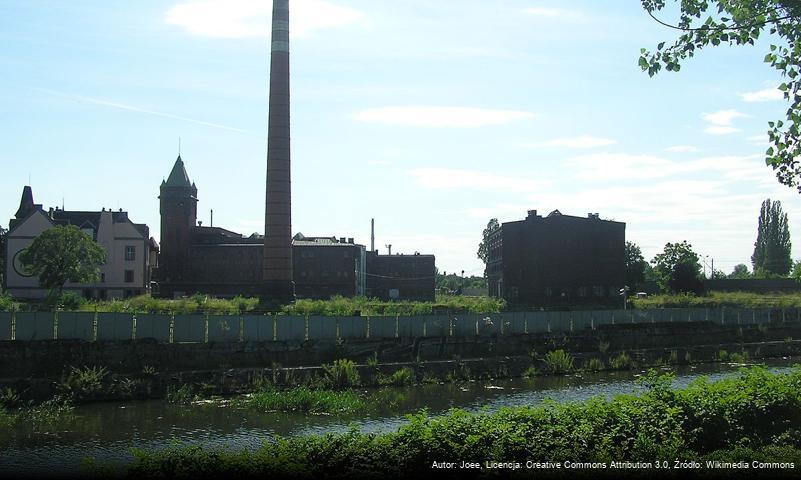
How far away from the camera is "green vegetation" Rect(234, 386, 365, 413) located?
2392 centimetres

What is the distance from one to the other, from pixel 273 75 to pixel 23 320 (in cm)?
2362

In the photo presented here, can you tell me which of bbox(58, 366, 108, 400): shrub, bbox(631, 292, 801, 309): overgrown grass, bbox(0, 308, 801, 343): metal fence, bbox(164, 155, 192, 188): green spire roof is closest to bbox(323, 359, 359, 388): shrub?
bbox(0, 308, 801, 343): metal fence

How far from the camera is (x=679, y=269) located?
76375mm

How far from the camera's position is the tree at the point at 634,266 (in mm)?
92000

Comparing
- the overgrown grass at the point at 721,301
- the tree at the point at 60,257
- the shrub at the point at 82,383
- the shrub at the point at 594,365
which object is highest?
the tree at the point at 60,257

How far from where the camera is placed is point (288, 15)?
4659 cm

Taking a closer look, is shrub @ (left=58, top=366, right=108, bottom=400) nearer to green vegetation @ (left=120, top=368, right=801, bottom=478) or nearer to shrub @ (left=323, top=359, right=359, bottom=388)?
shrub @ (left=323, top=359, right=359, bottom=388)

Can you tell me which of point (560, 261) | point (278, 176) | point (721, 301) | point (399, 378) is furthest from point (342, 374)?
point (721, 301)

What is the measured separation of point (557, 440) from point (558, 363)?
2459 centimetres

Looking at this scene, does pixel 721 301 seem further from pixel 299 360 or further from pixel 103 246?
pixel 103 246

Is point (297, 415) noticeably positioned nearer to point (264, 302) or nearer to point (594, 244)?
point (264, 302)

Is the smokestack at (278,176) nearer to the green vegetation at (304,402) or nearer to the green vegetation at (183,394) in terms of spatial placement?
the green vegetation at (183,394)

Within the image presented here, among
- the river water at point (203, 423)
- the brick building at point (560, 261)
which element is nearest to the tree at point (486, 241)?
the brick building at point (560, 261)

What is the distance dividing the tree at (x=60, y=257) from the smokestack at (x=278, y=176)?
14.6 m
